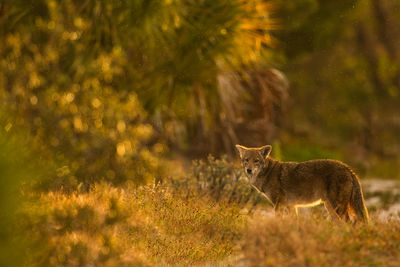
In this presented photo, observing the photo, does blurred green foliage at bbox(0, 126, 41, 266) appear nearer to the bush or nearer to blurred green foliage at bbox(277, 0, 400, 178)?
the bush

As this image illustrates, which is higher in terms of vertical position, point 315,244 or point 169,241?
point 315,244

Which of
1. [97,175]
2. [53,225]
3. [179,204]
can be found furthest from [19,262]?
[97,175]

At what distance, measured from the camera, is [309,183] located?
5.86m

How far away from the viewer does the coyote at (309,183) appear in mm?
5637

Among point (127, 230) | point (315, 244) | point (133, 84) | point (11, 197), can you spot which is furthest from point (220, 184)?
point (11, 197)

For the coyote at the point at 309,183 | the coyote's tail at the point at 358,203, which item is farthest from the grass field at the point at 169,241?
the coyote at the point at 309,183

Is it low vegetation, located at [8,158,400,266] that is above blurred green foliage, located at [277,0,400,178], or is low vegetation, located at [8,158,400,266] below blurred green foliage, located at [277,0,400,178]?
above

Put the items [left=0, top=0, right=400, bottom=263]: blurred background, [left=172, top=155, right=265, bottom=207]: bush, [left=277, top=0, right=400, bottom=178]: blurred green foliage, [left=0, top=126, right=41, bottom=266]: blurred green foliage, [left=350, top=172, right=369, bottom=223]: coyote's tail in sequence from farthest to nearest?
1. [left=277, top=0, right=400, bottom=178]: blurred green foliage
2. [left=0, top=0, right=400, bottom=263]: blurred background
3. [left=172, top=155, right=265, bottom=207]: bush
4. [left=350, top=172, right=369, bottom=223]: coyote's tail
5. [left=0, top=126, right=41, bottom=266]: blurred green foliage

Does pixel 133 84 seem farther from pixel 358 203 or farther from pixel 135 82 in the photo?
pixel 358 203

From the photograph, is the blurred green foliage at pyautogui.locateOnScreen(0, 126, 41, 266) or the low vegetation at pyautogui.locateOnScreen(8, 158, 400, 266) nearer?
the blurred green foliage at pyautogui.locateOnScreen(0, 126, 41, 266)

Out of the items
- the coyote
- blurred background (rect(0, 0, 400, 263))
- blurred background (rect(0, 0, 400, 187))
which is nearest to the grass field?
the coyote

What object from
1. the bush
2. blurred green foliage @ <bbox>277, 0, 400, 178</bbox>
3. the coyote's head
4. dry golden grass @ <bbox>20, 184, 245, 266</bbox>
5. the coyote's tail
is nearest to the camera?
dry golden grass @ <bbox>20, 184, 245, 266</bbox>

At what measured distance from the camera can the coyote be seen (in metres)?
5.64

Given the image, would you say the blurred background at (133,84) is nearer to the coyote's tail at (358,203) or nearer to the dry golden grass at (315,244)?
the dry golden grass at (315,244)
